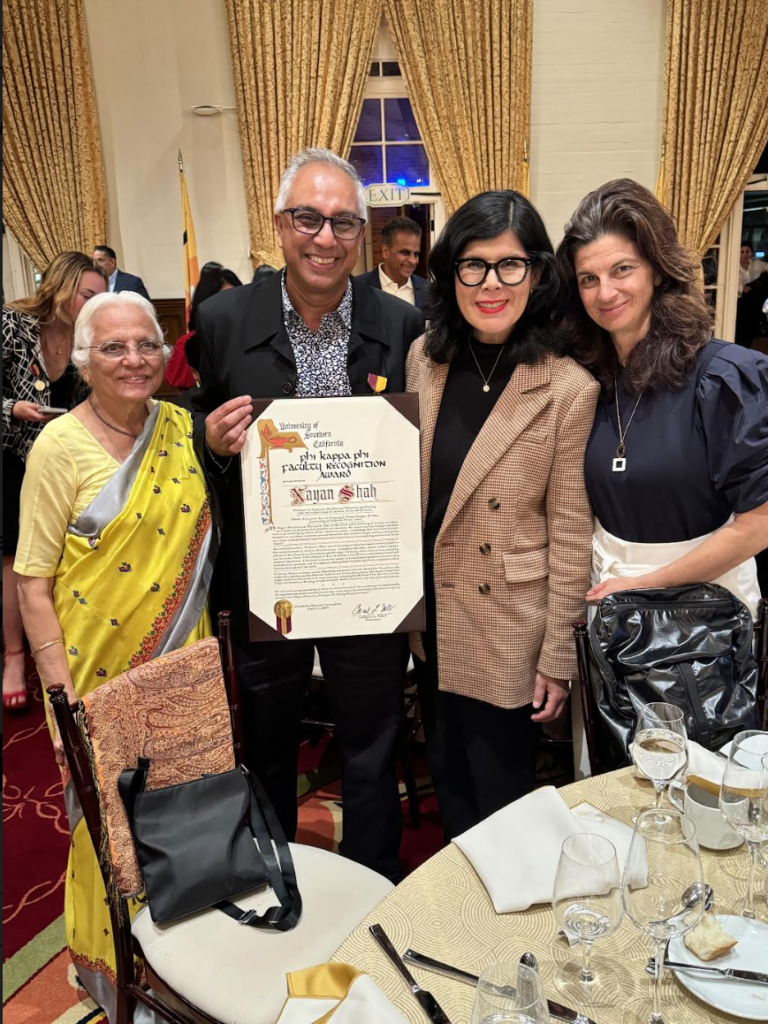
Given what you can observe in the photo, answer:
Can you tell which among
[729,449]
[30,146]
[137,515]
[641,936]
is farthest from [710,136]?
[641,936]

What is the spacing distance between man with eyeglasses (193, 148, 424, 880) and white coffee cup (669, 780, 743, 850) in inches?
34.9

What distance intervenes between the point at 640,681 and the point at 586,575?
278 millimetres

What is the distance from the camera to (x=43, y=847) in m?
2.70

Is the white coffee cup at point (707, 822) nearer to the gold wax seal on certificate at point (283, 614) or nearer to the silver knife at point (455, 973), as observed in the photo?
the silver knife at point (455, 973)

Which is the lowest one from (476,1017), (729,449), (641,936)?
(641,936)

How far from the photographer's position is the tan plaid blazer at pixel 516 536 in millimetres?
1754

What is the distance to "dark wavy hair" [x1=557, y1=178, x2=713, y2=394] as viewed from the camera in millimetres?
1712

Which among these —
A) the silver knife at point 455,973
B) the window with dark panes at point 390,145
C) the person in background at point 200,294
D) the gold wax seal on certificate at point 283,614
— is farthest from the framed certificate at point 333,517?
the window with dark panes at point 390,145

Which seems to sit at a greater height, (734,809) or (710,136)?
(710,136)

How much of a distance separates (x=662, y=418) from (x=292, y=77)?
5.80m

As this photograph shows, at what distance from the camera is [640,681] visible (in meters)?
1.63

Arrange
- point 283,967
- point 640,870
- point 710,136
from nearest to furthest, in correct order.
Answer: point 640,870, point 283,967, point 710,136

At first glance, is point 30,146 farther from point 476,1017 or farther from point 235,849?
point 476,1017

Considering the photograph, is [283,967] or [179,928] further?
[179,928]
